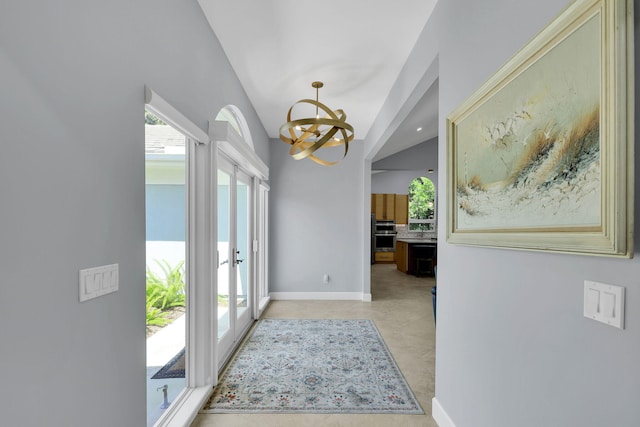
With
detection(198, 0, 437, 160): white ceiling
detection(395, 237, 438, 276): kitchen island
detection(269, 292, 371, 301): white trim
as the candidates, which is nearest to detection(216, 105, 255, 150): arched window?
detection(198, 0, 437, 160): white ceiling

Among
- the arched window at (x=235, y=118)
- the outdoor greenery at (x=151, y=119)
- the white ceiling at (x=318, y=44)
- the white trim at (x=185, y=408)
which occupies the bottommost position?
the white trim at (x=185, y=408)

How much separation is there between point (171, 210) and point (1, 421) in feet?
4.33

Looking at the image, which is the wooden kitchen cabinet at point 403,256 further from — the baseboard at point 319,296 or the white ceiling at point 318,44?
the white ceiling at point 318,44

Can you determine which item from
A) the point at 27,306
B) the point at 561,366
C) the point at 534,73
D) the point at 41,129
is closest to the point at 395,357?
the point at 561,366

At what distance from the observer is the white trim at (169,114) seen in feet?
4.99

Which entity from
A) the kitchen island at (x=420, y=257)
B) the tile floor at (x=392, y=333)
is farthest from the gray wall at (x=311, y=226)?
the kitchen island at (x=420, y=257)

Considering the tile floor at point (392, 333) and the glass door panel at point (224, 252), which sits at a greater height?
the glass door panel at point (224, 252)

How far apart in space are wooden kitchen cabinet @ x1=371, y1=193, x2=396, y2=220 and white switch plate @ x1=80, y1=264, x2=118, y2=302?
30.3 ft

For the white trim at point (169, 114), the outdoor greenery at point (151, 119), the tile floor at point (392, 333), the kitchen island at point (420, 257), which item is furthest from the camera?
the kitchen island at point (420, 257)

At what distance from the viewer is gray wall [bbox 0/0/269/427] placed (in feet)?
2.85

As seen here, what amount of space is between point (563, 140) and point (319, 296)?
4.84 m

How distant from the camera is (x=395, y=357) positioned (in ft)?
10.1

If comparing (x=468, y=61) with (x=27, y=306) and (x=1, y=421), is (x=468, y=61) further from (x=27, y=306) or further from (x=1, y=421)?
(x=1, y=421)

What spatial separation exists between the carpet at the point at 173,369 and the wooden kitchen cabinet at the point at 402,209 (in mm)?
8768
